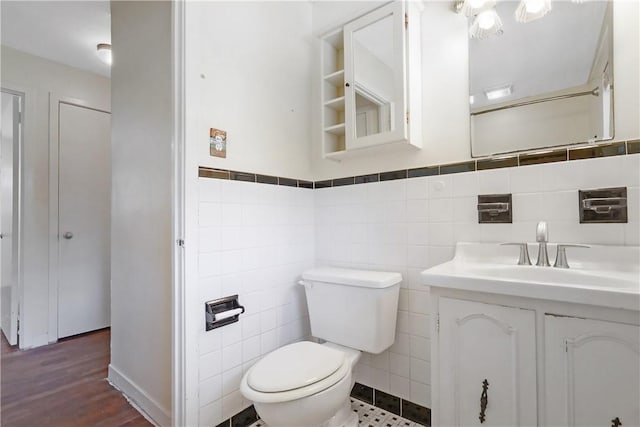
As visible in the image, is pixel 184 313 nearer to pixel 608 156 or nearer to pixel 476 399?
pixel 476 399

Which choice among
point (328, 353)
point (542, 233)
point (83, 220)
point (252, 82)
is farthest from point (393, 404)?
point (83, 220)

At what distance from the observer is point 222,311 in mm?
1362

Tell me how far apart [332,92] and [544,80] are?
105 centimetres

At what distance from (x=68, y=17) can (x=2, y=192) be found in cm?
179

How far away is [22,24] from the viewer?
2.04 metres

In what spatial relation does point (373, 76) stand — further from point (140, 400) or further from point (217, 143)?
point (140, 400)

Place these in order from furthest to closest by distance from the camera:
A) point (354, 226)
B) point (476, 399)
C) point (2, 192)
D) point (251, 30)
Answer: point (2, 192) → point (354, 226) → point (251, 30) → point (476, 399)

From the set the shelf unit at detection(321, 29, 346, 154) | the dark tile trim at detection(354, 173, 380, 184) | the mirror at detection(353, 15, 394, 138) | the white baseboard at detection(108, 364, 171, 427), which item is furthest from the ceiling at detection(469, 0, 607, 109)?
the white baseboard at detection(108, 364, 171, 427)

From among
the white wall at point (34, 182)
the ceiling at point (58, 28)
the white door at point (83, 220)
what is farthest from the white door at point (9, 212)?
the ceiling at point (58, 28)

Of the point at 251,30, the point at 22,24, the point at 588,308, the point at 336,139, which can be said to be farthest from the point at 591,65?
the point at 22,24

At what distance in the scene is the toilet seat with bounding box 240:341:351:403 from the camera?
1063 mm

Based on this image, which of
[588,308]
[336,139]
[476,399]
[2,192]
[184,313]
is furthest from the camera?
[2,192]

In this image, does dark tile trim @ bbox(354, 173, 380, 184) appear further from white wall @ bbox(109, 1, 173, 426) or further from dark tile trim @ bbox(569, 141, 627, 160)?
white wall @ bbox(109, 1, 173, 426)

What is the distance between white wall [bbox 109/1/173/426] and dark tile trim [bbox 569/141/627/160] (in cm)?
167
